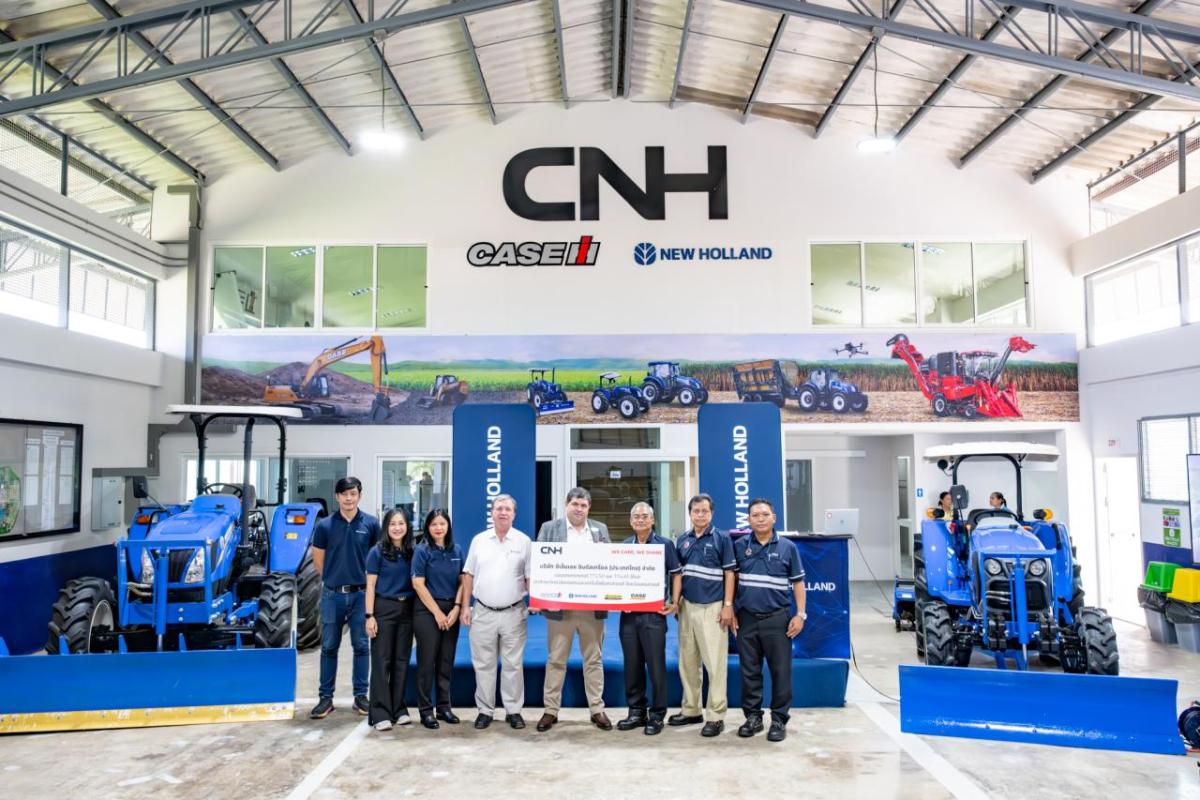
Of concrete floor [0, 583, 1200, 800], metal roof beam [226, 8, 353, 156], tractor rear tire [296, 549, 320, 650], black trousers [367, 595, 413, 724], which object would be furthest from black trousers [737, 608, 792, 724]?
metal roof beam [226, 8, 353, 156]

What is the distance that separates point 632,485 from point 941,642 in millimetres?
5234

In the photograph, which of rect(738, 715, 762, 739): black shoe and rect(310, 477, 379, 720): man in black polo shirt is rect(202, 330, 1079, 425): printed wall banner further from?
rect(738, 715, 762, 739): black shoe

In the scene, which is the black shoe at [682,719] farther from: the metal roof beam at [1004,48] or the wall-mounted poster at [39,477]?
the wall-mounted poster at [39,477]

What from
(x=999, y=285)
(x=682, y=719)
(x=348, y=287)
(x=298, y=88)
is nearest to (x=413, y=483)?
(x=348, y=287)

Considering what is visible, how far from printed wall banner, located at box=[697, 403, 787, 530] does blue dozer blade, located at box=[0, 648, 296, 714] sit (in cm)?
352

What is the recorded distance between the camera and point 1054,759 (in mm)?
5199

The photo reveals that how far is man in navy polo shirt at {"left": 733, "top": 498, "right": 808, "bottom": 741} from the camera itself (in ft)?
18.3

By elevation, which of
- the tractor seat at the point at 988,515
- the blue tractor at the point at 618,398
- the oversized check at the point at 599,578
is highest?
the blue tractor at the point at 618,398

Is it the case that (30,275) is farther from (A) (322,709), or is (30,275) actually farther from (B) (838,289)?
(B) (838,289)

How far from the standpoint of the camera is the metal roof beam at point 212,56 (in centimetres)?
759

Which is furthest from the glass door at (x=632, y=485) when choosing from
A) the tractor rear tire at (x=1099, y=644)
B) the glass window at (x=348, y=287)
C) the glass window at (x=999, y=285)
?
the tractor rear tire at (x=1099, y=644)

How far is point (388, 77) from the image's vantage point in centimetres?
1037

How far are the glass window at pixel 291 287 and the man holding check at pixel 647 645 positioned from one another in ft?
24.6

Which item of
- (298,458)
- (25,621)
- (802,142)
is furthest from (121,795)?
(802,142)
